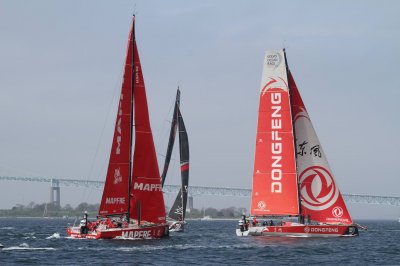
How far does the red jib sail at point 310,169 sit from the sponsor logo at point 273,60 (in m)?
1.11

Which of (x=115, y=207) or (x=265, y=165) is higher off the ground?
(x=265, y=165)

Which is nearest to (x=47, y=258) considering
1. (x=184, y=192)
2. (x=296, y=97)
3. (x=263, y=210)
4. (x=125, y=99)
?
(x=125, y=99)

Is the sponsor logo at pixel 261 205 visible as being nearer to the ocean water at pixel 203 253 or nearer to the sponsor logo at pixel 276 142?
the sponsor logo at pixel 276 142

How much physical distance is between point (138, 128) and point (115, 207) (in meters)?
4.62

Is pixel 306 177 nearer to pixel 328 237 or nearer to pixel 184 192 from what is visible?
pixel 328 237

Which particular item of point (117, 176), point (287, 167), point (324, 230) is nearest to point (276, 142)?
point (287, 167)

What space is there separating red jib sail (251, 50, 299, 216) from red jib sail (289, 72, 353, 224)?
2.38 feet

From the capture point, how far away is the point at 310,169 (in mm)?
46938

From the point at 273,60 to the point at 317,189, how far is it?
27.7ft

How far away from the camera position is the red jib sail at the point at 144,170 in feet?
139

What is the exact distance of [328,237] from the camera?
46.1 m

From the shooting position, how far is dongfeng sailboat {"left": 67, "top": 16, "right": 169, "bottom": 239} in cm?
4234

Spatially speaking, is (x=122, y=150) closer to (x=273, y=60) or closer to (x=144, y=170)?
(x=144, y=170)

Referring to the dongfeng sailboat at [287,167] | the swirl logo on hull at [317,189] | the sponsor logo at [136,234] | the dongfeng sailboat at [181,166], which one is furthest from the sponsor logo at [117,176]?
the dongfeng sailboat at [181,166]
